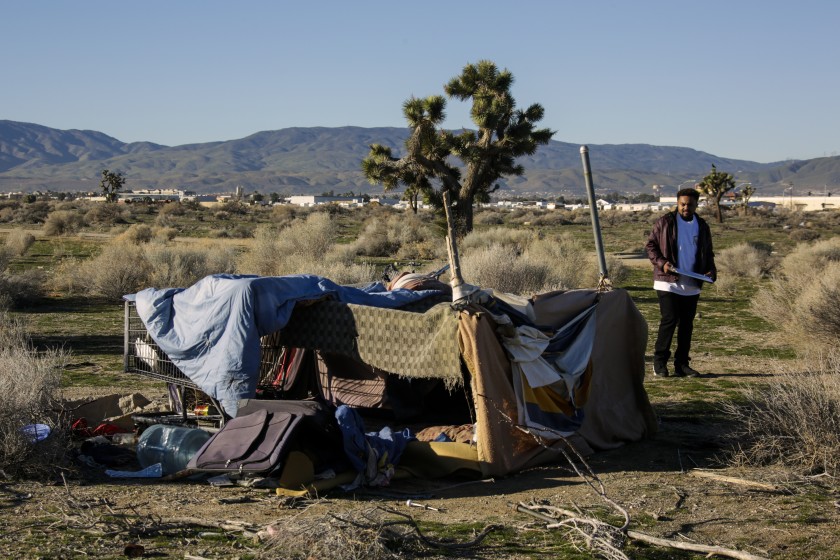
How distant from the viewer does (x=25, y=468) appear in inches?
276

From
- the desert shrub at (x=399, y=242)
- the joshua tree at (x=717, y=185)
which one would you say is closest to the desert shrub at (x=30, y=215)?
the desert shrub at (x=399, y=242)

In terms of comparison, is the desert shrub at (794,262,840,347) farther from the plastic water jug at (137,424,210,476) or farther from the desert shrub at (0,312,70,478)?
the desert shrub at (0,312,70,478)

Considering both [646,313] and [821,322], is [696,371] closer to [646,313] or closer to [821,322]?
[821,322]

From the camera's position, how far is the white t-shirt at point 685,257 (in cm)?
1044

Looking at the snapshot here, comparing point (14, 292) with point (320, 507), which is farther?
point (14, 292)

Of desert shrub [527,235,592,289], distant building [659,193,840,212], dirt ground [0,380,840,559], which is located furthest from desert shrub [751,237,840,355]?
distant building [659,193,840,212]

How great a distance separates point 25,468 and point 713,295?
16506mm

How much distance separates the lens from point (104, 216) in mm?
57844

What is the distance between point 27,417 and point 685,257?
642 centimetres

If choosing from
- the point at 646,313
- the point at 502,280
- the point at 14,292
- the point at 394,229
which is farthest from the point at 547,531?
the point at 394,229

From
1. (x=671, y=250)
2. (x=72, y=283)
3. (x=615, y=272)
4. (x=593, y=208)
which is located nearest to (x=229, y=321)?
(x=593, y=208)

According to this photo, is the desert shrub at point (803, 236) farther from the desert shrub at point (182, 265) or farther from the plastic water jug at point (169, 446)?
the plastic water jug at point (169, 446)

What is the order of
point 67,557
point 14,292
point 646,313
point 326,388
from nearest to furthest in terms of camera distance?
point 67,557, point 326,388, point 646,313, point 14,292

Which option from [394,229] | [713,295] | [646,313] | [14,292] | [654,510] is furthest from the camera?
[394,229]
